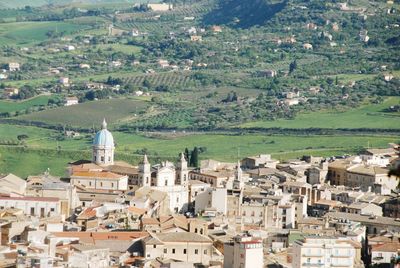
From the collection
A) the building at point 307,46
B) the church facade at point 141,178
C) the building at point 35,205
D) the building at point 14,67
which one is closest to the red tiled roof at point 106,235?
the building at point 35,205

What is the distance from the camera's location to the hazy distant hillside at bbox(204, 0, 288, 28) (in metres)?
183

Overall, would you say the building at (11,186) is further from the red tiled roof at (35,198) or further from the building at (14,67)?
the building at (14,67)

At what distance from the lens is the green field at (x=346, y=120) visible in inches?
4355

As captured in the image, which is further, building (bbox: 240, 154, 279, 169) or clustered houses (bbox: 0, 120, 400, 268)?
building (bbox: 240, 154, 279, 169)

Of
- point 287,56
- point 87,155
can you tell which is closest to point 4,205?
point 87,155

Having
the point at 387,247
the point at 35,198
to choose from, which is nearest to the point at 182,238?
the point at 387,247

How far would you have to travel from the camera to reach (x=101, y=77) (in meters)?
146

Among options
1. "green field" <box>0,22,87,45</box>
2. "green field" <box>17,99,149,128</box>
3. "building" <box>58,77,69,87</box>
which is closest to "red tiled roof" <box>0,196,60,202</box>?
"green field" <box>17,99,149,128</box>

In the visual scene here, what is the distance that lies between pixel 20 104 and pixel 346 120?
85.6 ft

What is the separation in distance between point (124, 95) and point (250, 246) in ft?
245

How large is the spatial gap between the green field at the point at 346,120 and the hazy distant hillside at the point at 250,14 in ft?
212

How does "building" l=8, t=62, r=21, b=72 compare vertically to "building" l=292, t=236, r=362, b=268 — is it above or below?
above

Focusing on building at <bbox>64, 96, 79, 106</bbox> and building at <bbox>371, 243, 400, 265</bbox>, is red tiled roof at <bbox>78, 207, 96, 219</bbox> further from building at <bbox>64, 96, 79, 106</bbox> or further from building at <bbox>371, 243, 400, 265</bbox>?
building at <bbox>64, 96, 79, 106</bbox>

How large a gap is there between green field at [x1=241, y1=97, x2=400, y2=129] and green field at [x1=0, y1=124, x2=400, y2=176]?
5140mm
